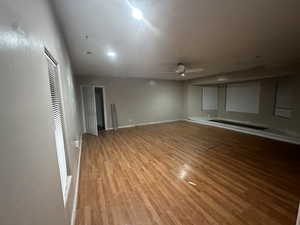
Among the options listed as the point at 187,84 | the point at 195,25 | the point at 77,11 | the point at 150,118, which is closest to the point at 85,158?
the point at 77,11

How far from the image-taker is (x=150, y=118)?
23.8 feet

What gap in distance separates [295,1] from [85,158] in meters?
4.48

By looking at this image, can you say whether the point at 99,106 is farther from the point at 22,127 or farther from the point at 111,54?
the point at 22,127

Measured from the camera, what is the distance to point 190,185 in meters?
2.25

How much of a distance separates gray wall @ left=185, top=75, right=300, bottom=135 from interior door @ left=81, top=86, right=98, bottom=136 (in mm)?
5354

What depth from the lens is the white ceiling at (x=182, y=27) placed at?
1.51 m

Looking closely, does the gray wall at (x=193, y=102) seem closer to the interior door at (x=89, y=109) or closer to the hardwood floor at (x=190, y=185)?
the hardwood floor at (x=190, y=185)

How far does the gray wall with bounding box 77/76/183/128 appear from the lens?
20.2 feet

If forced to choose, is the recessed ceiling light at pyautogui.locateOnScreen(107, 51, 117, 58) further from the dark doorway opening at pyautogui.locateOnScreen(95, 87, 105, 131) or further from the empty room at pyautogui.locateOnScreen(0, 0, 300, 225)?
the dark doorway opening at pyautogui.locateOnScreen(95, 87, 105, 131)

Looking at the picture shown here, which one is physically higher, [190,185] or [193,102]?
[193,102]

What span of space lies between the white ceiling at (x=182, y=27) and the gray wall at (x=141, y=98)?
306 centimetres

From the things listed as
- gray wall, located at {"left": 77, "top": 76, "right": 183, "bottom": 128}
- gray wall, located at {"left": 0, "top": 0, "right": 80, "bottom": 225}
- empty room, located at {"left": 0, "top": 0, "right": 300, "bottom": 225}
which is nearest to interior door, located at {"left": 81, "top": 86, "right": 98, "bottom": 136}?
gray wall, located at {"left": 77, "top": 76, "right": 183, "bottom": 128}

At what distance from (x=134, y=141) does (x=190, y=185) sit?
260 cm

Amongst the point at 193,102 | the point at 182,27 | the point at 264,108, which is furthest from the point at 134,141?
the point at 264,108
